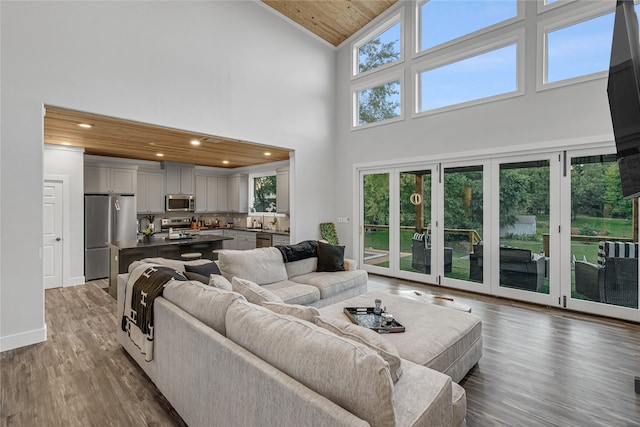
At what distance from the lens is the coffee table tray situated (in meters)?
2.39

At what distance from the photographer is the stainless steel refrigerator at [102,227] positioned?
5.85 metres

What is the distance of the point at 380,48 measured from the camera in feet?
21.2

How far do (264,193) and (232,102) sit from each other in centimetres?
367

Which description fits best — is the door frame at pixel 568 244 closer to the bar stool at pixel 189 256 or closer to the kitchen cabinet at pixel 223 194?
the bar stool at pixel 189 256

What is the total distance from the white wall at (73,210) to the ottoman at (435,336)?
17.4 ft

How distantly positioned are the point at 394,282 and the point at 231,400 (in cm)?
477

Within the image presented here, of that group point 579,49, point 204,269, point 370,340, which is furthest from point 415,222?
point 370,340

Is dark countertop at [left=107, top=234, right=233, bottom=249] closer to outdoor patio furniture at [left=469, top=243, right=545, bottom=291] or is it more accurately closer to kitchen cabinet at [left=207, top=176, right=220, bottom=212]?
kitchen cabinet at [left=207, top=176, right=220, bottom=212]

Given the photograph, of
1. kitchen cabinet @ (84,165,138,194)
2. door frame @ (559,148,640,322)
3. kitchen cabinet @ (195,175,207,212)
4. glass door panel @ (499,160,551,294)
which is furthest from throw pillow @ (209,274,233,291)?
kitchen cabinet @ (195,175,207,212)

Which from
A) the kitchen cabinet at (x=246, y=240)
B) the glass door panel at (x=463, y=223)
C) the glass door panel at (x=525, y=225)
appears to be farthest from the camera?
the kitchen cabinet at (x=246, y=240)

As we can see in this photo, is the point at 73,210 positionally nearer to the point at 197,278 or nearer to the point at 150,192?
the point at 150,192

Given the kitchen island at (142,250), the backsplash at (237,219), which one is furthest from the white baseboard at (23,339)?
the backsplash at (237,219)

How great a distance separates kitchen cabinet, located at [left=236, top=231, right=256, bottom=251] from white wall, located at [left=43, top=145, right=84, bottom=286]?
3349 millimetres

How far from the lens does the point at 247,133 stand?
208 inches
